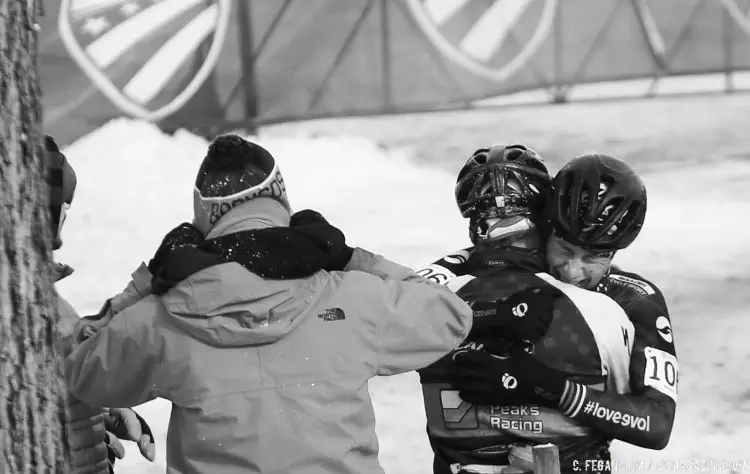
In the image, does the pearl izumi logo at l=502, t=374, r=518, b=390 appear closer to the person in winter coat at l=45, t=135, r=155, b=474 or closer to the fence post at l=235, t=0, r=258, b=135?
the person in winter coat at l=45, t=135, r=155, b=474

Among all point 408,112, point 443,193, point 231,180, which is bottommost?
point 231,180

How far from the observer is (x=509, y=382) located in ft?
6.59

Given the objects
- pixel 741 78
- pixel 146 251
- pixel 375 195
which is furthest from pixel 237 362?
pixel 741 78

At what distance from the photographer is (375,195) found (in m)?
6.15

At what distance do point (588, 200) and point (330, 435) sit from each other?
680 millimetres

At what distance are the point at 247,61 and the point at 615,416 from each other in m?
4.25

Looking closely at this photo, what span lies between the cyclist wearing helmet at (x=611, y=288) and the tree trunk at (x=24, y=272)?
814mm

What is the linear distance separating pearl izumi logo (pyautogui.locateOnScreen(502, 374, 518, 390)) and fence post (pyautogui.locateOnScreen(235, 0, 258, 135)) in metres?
4.12

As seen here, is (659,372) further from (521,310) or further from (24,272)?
(24,272)

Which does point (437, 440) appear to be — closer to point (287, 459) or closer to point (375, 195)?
point (287, 459)

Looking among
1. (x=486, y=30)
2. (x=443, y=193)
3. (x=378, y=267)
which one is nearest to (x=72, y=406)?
(x=378, y=267)

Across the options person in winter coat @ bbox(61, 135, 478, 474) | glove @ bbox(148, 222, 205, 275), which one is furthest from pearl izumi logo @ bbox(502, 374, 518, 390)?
glove @ bbox(148, 222, 205, 275)

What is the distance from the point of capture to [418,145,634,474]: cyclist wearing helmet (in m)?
2.04

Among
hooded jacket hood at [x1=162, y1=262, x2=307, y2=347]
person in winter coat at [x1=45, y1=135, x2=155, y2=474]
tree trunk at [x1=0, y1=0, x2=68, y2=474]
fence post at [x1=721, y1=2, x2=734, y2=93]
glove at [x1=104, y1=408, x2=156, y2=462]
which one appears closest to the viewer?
tree trunk at [x1=0, y1=0, x2=68, y2=474]
